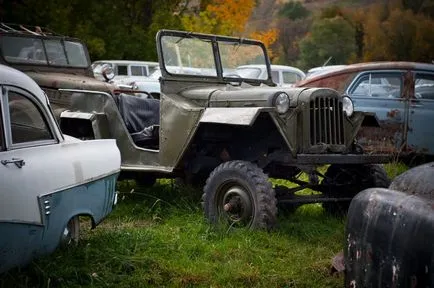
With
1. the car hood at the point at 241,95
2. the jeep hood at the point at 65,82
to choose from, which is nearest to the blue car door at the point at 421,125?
the car hood at the point at 241,95

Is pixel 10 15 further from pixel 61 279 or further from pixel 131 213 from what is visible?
pixel 61 279

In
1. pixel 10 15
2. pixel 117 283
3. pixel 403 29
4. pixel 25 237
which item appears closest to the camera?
pixel 25 237

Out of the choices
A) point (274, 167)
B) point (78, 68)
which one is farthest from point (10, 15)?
point (274, 167)

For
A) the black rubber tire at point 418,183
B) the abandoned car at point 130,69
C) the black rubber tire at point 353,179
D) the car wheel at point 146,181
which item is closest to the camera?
the black rubber tire at point 418,183

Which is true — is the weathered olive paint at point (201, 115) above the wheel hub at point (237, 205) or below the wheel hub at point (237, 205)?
above

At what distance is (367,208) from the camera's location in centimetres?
336

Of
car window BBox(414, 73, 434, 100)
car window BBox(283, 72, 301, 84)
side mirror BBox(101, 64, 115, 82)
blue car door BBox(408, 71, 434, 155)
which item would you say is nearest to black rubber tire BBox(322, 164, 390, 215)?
blue car door BBox(408, 71, 434, 155)

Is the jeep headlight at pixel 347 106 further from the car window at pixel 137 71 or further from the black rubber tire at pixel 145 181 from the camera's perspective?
the car window at pixel 137 71

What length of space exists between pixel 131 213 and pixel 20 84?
7.89 ft

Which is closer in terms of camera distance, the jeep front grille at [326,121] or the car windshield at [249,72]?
the jeep front grille at [326,121]

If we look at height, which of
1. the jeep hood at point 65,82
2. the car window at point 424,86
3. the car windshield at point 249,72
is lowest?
the car window at point 424,86

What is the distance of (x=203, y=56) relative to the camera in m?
6.59

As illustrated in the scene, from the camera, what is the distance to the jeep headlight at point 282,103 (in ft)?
17.5

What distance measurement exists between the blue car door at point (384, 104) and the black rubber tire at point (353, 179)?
227cm
